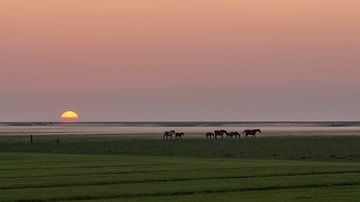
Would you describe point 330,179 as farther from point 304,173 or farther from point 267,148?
point 267,148

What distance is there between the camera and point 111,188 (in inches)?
1003

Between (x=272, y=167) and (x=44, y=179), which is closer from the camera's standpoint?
(x=44, y=179)

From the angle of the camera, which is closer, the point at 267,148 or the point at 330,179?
the point at 330,179

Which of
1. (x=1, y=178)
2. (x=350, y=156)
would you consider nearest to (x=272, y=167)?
(x=1, y=178)

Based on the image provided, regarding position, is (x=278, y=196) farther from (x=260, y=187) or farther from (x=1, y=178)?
(x=1, y=178)

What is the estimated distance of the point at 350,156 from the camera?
165 feet

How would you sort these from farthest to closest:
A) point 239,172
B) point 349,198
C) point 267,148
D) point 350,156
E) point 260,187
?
point 267,148 → point 350,156 → point 239,172 → point 260,187 → point 349,198

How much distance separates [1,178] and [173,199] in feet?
32.5

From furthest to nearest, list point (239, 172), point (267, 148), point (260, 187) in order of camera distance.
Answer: point (267, 148) → point (239, 172) → point (260, 187)

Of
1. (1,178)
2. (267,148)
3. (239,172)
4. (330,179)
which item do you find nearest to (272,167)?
(239,172)

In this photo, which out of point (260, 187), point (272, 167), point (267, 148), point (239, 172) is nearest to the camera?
Answer: point (260, 187)

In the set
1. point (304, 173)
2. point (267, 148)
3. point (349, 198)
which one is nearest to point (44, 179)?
point (304, 173)

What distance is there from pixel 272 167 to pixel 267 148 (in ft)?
89.6

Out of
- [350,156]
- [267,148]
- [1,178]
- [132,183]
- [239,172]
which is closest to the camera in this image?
[132,183]
